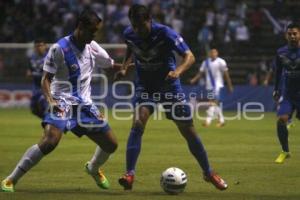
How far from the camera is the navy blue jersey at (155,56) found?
983 centimetres

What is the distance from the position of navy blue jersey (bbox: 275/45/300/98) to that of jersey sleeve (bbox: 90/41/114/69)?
12.8ft

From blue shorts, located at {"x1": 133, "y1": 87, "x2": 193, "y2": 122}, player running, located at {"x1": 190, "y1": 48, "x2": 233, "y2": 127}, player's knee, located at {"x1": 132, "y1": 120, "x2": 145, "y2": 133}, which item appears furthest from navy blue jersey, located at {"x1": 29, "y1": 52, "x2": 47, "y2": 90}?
player's knee, located at {"x1": 132, "y1": 120, "x2": 145, "y2": 133}

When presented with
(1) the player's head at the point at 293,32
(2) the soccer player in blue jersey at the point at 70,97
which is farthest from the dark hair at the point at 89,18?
(1) the player's head at the point at 293,32

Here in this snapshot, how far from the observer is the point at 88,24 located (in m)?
9.31

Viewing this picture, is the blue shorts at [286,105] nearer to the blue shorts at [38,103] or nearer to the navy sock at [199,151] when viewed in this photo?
the navy sock at [199,151]

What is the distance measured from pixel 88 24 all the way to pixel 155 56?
105cm

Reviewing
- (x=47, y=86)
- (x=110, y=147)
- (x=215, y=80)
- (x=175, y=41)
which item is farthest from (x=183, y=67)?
(x=215, y=80)

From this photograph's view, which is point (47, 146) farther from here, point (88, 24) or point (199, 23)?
point (199, 23)

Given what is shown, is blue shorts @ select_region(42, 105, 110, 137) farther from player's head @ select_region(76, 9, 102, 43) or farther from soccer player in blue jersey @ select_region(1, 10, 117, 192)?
player's head @ select_region(76, 9, 102, 43)

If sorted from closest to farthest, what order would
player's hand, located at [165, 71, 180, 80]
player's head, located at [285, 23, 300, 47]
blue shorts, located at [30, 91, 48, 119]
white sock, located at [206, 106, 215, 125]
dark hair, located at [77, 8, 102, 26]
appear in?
dark hair, located at [77, 8, 102, 26]
player's hand, located at [165, 71, 180, 80]
player's head, located at [285, 23, 300, 47]
blue shorts, located at [30, 91, 48, 119]
white sock, located at [206, 106, 215, 125]

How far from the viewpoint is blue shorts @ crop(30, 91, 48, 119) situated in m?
19.9

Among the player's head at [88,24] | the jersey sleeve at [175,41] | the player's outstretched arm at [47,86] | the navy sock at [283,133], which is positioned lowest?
the navy sock at [283,133]

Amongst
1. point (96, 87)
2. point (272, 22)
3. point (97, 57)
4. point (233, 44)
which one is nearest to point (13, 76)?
point (96, 87)

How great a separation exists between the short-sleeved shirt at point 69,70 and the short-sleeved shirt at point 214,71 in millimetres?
12413
